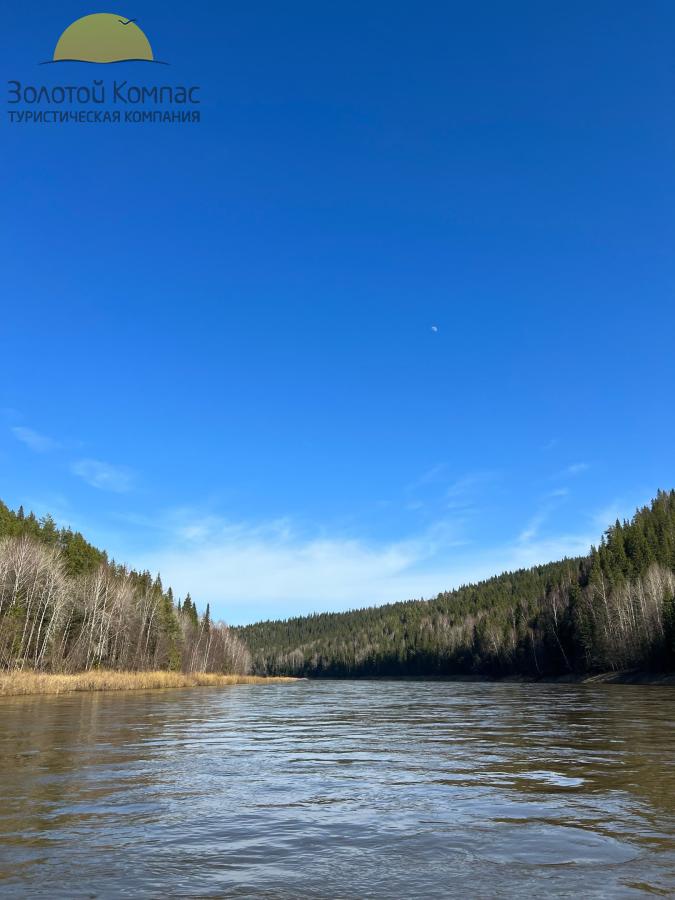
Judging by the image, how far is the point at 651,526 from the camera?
125500 mm

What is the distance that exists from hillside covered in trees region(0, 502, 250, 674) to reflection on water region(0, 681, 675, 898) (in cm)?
5038

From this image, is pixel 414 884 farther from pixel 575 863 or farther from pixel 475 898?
pixel 575 863

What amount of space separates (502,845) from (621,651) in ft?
307

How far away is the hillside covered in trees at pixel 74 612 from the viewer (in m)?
68.2

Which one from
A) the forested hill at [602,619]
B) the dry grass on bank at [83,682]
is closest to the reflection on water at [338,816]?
the dry grass on bank at [83,682]

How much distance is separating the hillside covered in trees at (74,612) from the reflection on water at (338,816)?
50376 millimetres

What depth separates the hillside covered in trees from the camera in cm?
6819

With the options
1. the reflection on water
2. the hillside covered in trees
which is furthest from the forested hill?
the reflection on water

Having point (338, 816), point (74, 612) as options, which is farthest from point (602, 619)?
point (338, 816)

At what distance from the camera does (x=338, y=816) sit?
35.7ft

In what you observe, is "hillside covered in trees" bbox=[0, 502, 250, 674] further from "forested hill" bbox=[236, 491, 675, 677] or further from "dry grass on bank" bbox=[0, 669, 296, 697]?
"forested hill" bbox=[236, 491, 675, 677]

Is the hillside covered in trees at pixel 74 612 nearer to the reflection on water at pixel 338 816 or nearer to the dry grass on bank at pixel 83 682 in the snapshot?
the dry grass on bank at pixel 83 682

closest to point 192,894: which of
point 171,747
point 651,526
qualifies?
point 171,747

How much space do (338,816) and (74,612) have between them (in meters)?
84.7
